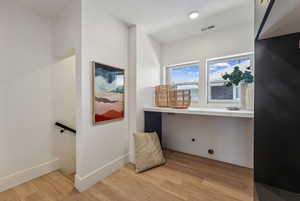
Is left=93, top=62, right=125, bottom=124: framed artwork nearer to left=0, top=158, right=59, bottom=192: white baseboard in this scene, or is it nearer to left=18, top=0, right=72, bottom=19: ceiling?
left=18, top=0, right=72, bottom=19: ceiling

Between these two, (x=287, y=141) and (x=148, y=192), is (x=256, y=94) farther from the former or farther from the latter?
(x=148, y=192)

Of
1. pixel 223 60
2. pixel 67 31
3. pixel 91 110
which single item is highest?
pixel 67 31

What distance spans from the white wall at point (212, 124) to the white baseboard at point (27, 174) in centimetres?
217

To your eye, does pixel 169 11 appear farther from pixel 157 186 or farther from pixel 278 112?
pixel 157 186

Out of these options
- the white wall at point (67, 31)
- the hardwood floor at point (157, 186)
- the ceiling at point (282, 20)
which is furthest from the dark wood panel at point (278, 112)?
the white wall at point (67, 31)

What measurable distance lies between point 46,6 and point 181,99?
8.33ft

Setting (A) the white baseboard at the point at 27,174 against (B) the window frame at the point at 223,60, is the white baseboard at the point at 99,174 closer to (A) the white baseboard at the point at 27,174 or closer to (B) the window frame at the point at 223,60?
(A) the white baseboard at the point at 27,174

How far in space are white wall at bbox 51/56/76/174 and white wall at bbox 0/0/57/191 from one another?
88mm

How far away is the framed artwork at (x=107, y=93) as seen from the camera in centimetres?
178

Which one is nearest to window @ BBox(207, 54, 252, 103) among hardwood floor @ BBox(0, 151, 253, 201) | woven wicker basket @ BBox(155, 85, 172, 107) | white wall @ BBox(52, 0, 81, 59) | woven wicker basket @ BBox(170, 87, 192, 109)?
woven wicker basket @ BBox(170, 87, 192, 109)

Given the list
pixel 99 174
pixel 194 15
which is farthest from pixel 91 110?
pixel 194 15

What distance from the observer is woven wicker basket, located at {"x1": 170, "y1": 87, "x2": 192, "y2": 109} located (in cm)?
229

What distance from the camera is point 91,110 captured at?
1.74 metres

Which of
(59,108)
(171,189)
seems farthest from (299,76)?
(59,108)
